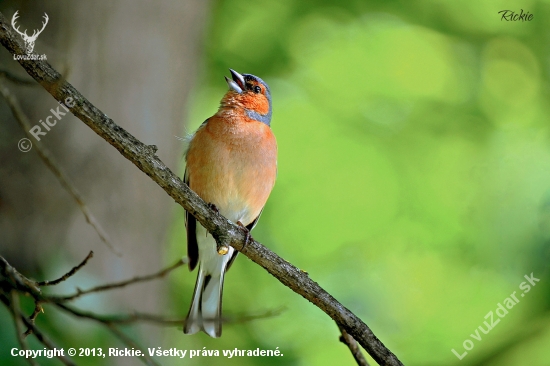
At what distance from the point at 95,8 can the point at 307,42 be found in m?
2.98

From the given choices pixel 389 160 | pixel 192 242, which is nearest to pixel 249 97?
pixel 192 242

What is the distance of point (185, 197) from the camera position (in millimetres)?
2783

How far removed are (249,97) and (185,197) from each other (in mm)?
2265

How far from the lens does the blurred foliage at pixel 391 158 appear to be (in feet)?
21.6

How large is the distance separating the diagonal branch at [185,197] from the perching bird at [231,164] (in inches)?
49.2

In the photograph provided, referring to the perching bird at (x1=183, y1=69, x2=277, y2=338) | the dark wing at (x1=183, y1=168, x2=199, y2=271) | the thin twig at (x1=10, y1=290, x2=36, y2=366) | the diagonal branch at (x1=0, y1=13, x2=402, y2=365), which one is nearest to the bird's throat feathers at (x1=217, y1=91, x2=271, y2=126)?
the perching bird at (x1=183, y1=69, x2=277, y2=338)

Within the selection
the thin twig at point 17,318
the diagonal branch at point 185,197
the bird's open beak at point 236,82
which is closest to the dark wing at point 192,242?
the bird's open beak at point 236,82

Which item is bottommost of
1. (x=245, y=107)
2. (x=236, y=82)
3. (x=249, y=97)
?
(x=245, y=107)

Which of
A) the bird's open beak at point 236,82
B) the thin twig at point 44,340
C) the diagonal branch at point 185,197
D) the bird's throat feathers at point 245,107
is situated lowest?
the thin twig at point 44,340

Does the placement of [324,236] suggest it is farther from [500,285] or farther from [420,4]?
[420,4]

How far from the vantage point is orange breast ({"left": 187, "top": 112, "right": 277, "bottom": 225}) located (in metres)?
4.39

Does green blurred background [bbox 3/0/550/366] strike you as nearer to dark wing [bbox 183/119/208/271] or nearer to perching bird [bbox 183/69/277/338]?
dark wing [bbox 183/119/208/271]

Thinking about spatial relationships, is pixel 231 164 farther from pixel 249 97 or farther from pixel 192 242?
pixel 192 242

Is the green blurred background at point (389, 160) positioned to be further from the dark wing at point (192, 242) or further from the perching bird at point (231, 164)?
the perching bird at point (231, 164)
